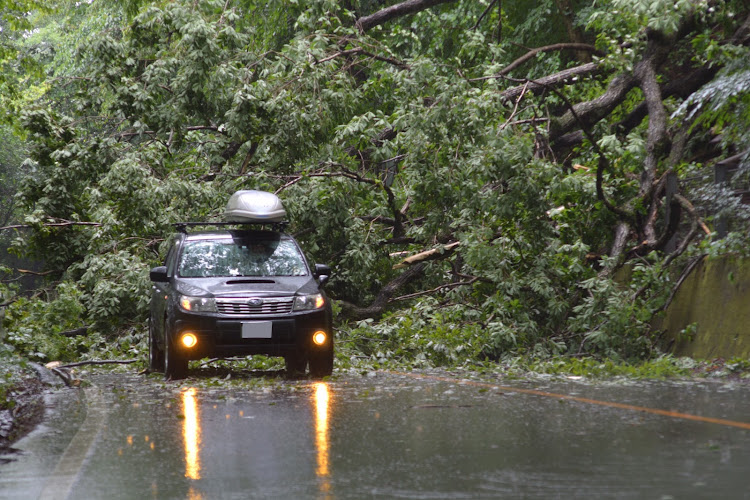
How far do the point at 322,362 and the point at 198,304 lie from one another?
1.65 meters

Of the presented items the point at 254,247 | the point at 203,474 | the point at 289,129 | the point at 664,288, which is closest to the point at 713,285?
the point at 664,288

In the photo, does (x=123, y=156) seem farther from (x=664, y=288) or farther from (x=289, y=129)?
(x=664, y=288)

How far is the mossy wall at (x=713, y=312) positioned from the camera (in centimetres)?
1460

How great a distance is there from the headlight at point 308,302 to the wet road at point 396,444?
5.60ft

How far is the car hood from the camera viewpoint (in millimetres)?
13039

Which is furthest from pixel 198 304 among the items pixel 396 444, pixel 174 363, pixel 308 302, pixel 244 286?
pixel 396 444

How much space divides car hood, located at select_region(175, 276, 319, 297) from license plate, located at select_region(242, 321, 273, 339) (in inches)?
15.7

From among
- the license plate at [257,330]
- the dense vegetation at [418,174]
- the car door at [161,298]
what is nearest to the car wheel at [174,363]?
the car door at [161,298]

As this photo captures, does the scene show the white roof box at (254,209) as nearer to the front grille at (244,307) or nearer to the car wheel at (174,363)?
the front grille at (244,307)

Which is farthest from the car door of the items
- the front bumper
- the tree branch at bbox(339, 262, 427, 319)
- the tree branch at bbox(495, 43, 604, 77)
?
the tree branch at bbox(495, 43, 604, 77)

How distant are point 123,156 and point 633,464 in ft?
53.0

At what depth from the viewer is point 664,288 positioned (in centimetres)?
1617

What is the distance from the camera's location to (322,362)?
43.2 feet

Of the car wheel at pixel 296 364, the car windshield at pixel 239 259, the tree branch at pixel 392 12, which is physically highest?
the tree branch at pixel 392 12
